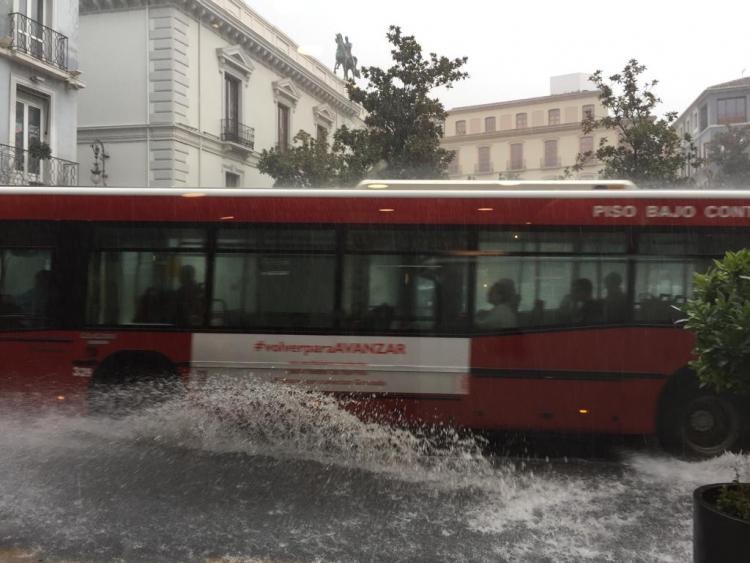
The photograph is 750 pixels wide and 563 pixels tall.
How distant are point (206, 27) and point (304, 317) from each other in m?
19.6

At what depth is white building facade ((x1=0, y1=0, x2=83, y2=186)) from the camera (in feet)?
52.9

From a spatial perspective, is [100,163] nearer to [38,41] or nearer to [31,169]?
[31,169]

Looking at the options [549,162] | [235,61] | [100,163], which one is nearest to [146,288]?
[100,163]

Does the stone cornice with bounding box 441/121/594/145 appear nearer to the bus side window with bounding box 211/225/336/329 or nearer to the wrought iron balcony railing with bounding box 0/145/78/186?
the wrought iron balcony railing with bounding box 0/145/78/186

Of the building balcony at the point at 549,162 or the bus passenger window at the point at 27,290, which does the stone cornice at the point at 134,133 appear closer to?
the bus passenger window at the point at 27,290

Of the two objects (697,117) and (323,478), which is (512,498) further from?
(697,117)

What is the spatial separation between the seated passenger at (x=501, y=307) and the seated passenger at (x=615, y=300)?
0.86m

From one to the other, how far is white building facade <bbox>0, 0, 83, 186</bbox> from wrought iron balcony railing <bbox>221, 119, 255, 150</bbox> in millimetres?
6012

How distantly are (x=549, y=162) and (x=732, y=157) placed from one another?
76.8ft

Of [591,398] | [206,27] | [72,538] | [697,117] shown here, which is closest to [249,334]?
[72,538]

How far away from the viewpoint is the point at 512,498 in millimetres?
5293

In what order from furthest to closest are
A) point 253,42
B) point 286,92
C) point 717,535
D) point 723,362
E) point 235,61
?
1. point 286,92
2. point 253,42
3. point 235,61
4. point 723,362
5. point 717,535

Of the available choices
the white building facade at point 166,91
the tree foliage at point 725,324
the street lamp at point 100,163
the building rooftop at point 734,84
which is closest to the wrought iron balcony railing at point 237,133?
the white building facade at point 166,91

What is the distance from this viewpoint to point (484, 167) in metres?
50.9
